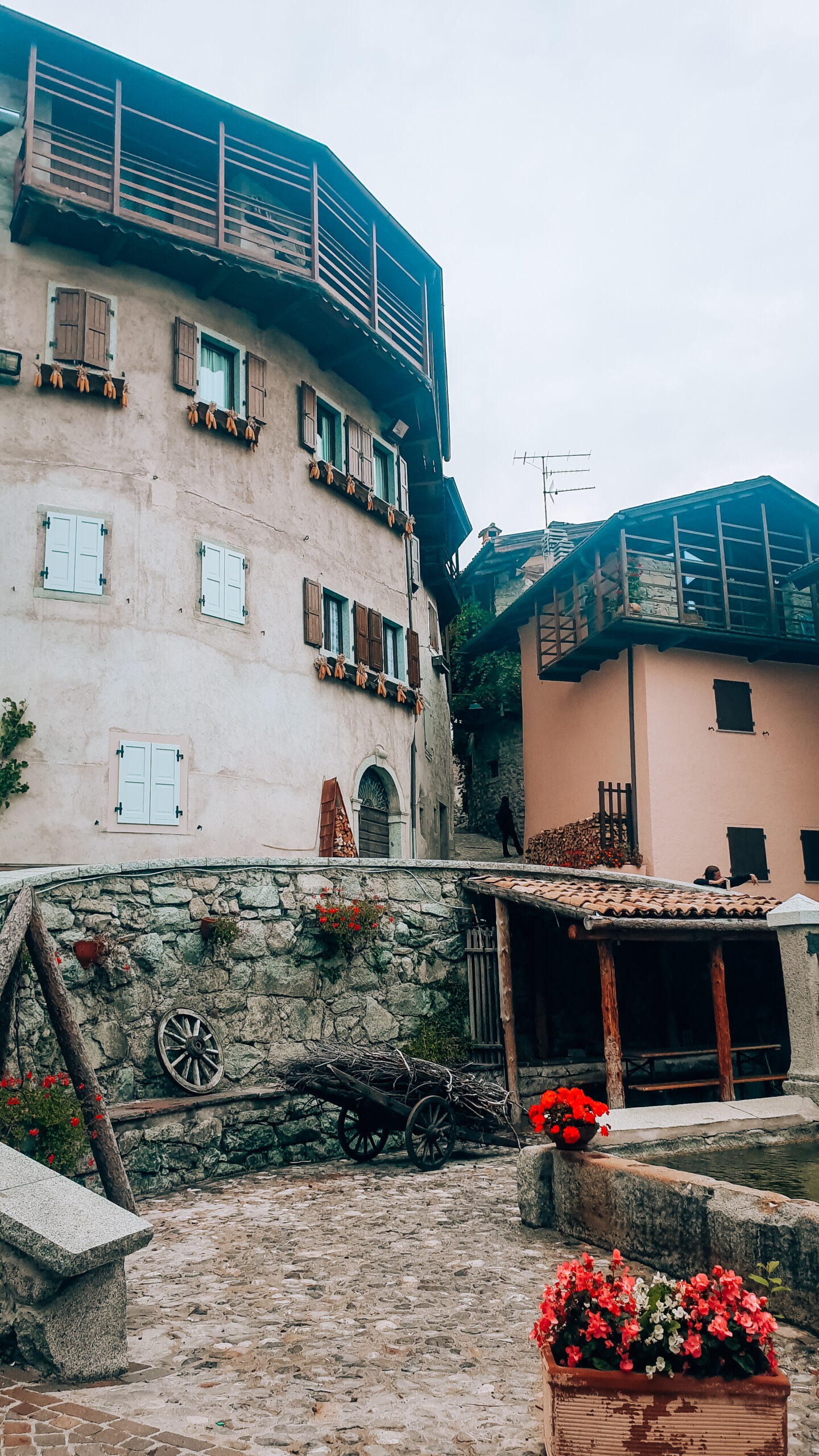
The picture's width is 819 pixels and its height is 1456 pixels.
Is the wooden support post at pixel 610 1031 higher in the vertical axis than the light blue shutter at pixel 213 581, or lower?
lower

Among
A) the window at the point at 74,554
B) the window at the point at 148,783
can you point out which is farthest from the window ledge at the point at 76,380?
the window at the point at 148,783

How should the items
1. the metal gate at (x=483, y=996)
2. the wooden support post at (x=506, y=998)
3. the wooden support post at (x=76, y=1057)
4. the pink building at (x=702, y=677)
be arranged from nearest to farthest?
the wooden support post at (x=76, y=1057), the wooden support post at (x=506, y=998), the metal gate at (x=483, y=996), the pink building at (x=702, y=677)

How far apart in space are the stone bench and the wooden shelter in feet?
23.1

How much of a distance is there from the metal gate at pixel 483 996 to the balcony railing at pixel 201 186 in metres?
10.1

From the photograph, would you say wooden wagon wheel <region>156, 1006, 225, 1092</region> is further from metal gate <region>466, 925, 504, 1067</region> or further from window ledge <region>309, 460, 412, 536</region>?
window ledge <region>309, 460, 412, 536</region>

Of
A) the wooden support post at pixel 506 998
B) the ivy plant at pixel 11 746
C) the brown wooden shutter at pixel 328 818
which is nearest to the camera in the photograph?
the wooden support post at pixel 506 998

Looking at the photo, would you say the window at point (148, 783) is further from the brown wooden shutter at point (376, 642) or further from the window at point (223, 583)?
the brown wooden shutter at point (376, 642)

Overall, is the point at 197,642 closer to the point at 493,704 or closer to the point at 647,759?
the point at 647,759

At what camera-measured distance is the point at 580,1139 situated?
7.06 m

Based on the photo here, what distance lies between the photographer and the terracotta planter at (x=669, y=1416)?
3.57 m

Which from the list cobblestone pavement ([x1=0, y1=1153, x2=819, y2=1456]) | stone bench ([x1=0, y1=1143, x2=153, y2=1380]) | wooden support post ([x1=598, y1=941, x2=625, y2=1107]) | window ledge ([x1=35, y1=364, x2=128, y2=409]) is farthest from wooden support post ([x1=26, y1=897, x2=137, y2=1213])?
window ledge ([x1=35, y1=364, x2=128, y2=409])

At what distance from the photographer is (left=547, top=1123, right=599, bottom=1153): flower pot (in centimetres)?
705

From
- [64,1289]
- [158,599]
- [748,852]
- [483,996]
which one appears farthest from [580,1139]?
[748,852]

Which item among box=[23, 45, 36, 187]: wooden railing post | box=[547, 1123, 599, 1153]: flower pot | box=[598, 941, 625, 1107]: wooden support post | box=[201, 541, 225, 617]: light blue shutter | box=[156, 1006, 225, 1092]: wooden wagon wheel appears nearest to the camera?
box=[547, 1123, 599, 1153]: flower pot
